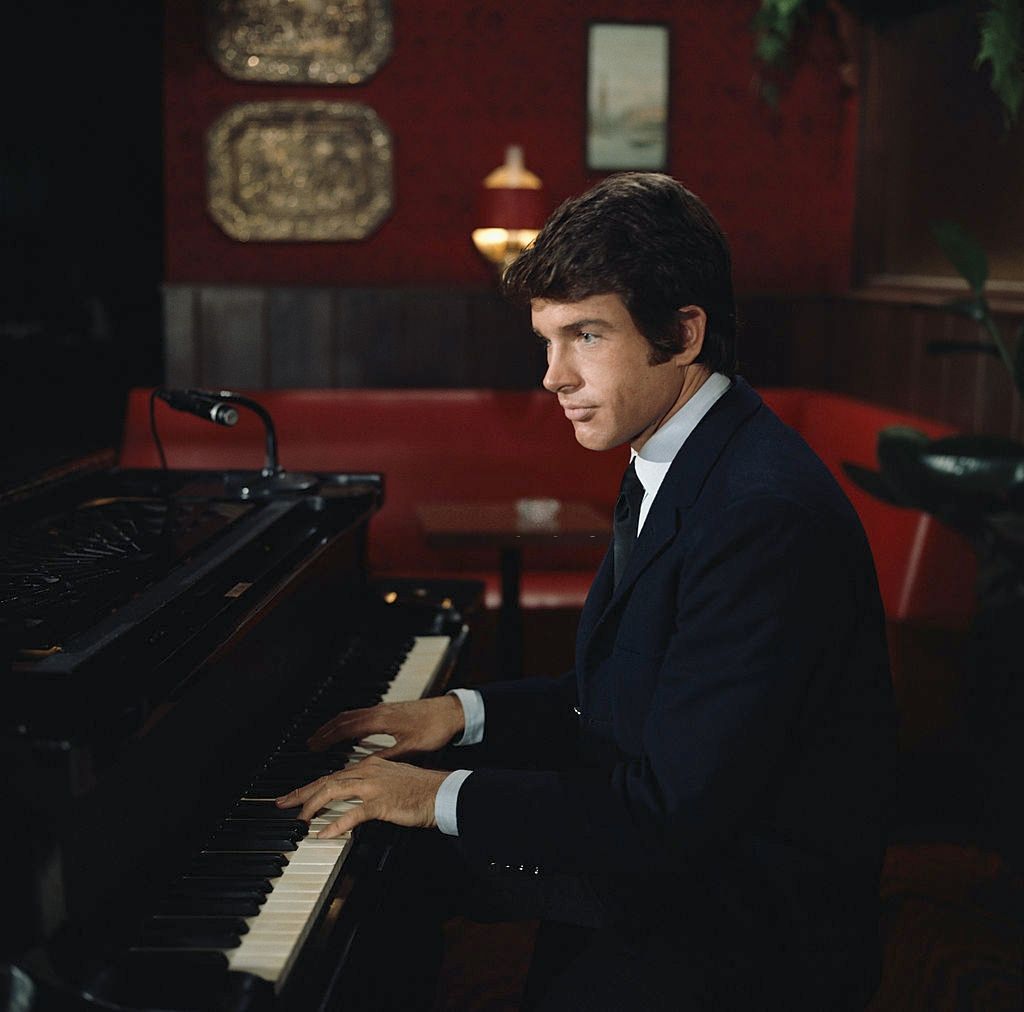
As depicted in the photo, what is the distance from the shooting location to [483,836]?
1456 millimetres

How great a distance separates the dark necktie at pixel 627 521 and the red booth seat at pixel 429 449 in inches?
115

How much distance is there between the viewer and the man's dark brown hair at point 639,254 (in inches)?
58.3

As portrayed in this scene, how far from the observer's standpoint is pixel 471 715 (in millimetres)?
1879

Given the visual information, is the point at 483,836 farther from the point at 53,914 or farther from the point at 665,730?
the point at 53,914

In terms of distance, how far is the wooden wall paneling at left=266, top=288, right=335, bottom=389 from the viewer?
543cm

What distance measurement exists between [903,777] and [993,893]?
643 mm

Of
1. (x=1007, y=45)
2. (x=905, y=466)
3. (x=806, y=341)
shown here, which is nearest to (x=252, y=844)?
(x=905, y=466)

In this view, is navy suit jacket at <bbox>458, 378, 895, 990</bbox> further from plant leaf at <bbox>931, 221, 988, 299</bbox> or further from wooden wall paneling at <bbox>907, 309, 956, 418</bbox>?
wooden wall paneling at <bbox>907, 309, 956, 418</bbox>

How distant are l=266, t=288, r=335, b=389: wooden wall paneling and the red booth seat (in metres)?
0.35

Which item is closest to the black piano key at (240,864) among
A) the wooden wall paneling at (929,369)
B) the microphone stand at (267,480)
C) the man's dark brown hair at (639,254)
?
the man's dark brown hair at (639,254)

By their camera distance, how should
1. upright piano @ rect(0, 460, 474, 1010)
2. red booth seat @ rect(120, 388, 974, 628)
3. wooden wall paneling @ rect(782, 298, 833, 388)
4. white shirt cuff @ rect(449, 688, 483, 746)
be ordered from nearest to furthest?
upright piano @ rect(0, 460, 474, 1010)
white shirt cuff @ rect(449, 688, 483, 746)
red booth seat @ rect(120, 388, 974, 628)
wooden wall paneling @ rect(782, 298, 833, 388)

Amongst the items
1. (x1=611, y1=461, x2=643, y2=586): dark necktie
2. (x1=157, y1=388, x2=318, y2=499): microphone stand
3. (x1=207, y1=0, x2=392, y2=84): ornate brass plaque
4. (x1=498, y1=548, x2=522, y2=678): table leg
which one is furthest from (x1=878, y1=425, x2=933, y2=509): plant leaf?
(x1=207, y1=0, x2=392, y2=84): ornate brass plaque

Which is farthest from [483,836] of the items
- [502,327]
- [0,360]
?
[502,327]

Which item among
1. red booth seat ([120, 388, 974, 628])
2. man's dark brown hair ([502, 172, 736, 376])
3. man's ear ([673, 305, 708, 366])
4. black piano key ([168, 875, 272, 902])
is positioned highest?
man's dark brown hair ([502, 172, 736, 376])
